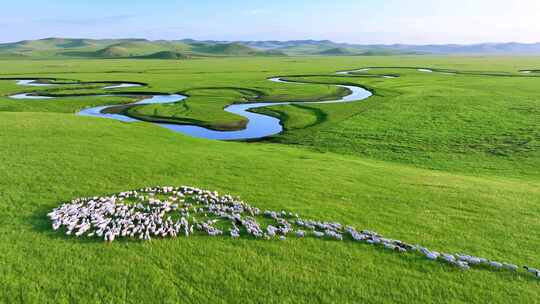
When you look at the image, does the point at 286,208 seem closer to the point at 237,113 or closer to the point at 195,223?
the point at 195,223

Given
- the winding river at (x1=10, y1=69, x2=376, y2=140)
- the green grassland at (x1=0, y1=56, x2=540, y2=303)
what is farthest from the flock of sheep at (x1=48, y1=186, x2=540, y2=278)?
the winding river at (x1=10, y1=69, x2=376, y2=140)

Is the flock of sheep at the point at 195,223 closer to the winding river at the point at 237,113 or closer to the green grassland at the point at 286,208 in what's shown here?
the green grassland at the point at 286,208

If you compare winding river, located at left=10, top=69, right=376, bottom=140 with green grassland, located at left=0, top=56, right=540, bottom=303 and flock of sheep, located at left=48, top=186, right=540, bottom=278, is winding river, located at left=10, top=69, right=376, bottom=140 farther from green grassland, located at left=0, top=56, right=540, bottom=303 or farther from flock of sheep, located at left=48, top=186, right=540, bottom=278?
flock of sheep, located at left=48, top=186, right=540, bottom=278

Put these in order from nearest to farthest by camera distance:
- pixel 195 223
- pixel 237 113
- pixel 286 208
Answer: pixel 195 223
pixel 286 208
pixel 237 113

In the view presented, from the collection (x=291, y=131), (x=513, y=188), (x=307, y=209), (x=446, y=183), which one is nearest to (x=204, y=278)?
(x=307, y=209)

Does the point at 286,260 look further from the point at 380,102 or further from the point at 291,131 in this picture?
the point at 380,102

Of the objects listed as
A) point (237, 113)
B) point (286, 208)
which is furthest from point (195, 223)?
point (237, 113)

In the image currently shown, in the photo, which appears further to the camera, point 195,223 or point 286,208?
point 286,208

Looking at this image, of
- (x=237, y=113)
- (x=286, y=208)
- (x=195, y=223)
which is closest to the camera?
(x=195, y=223)

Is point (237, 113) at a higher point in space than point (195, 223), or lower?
lower
